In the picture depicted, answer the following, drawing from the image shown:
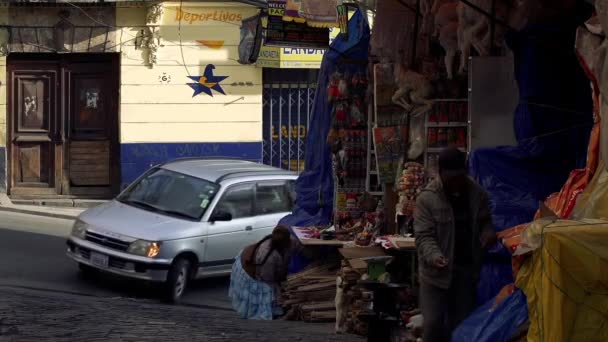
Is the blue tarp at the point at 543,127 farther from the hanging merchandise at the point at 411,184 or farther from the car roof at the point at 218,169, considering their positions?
the car roof at the point at 218,169

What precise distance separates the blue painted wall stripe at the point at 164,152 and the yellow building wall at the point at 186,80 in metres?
0.12

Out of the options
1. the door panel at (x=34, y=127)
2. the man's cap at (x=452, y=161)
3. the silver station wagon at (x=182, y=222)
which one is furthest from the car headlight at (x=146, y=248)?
the door panel at (x=34, y=127)

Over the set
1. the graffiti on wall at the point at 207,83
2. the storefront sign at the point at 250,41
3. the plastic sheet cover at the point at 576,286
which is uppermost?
the storefront sign at the point at 250,41

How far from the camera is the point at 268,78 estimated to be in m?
22.1

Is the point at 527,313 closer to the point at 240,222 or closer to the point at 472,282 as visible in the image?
the point at 472,282

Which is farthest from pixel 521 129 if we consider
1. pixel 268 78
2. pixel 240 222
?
pixel 268 78

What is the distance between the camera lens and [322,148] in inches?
495

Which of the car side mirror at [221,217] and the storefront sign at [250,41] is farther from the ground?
the storefront sign at [250,41]

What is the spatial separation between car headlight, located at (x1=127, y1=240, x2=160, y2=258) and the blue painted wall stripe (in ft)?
30.4

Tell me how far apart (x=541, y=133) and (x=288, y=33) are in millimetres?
5161

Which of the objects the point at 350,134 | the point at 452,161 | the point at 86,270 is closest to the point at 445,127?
the point at 350,134

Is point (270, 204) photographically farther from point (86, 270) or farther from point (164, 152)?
point (164, 152)

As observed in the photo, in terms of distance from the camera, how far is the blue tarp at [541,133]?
7707 mm

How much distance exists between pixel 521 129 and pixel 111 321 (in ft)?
13.4
